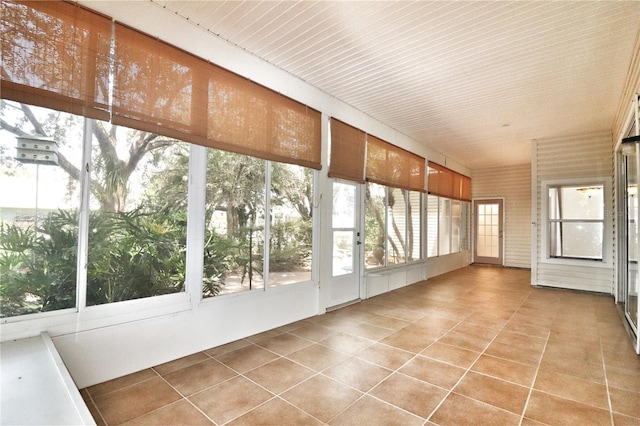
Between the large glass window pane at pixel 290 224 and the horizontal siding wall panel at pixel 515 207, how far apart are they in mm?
7863

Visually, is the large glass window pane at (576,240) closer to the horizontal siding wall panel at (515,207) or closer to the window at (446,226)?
the window at (446,226)

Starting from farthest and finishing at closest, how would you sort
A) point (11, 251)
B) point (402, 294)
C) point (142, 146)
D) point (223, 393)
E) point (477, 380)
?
1. point (402, 294)
2. point (142, 146)
3. point (477, 380)
4. point (223, 393)
5. point (11, 251)

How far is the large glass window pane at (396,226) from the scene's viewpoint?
5.99 metres

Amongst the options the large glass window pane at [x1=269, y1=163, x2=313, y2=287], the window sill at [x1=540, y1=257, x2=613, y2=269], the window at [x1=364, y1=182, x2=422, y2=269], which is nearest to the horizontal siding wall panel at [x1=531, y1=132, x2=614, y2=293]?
the window sill at [x1=540, y1=257, x2=613, y2=269]

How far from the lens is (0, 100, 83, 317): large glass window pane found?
2.08 metres

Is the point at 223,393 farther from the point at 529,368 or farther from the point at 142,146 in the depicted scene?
the point at 529,368

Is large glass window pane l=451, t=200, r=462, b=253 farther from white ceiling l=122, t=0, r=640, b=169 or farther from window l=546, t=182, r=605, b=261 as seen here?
white ceiling l=122, t=0, r=640, b=169

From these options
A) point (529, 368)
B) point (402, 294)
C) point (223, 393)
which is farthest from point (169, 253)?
point (402, 294)

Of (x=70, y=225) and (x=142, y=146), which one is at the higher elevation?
(x=142, y=146)

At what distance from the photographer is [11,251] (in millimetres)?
2107

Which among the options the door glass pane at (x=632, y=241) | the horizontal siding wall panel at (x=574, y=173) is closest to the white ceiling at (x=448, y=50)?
the horizontal siding wall panel at (x=574, y=173)

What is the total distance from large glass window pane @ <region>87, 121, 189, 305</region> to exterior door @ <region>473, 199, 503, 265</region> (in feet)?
31.4

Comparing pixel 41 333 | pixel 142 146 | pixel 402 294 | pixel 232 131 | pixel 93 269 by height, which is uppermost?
pixel 232 131

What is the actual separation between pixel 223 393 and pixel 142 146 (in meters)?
2.17
